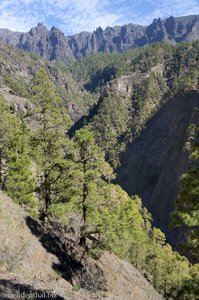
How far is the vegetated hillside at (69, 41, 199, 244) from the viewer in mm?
97938

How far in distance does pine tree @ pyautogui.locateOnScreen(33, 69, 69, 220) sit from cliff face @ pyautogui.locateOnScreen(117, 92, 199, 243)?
210 ft

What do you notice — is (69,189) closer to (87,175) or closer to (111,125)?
(87,175)

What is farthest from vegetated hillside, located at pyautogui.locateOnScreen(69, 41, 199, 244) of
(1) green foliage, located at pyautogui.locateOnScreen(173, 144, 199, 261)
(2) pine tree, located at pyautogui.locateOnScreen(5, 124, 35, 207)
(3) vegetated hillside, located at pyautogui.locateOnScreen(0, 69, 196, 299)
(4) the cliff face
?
(1) green foliage, located at pyautogui.locateOnScreen(173, 144, 199, 261)

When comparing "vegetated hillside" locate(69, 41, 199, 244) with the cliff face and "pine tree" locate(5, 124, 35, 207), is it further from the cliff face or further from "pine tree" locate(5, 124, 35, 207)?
"pine tree" locate(5, 124, 35, 207)

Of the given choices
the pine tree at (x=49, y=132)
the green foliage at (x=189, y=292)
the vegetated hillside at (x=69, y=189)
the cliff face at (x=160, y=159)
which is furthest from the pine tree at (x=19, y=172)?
the cliff face at (x=160, y=159)

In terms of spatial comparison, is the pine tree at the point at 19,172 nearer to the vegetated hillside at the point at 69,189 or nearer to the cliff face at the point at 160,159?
the vegetated hillside at the point at 69,189

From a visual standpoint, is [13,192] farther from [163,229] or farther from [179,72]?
[179,72]

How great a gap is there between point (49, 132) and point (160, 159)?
8494cm

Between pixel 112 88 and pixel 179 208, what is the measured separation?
154574 millimetres

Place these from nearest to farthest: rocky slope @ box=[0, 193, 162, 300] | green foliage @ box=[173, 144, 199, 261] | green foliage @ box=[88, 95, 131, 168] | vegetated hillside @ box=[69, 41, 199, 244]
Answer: green foliage @ box=[173, 144, 199, 261] → rocky slope @ box=[0, 193, 162, 300] → vegetated hillside @ box=[69, 41, 199, 244] → green foliage @ box=[88, 95, 131, 168]

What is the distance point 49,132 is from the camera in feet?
84.2

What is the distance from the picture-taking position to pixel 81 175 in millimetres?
24281

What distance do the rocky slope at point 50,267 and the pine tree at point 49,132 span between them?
115 inches

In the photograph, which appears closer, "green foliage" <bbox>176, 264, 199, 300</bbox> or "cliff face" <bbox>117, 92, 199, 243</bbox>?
"green foliage" <bbox>176, 264, 199, 300</bbox>
